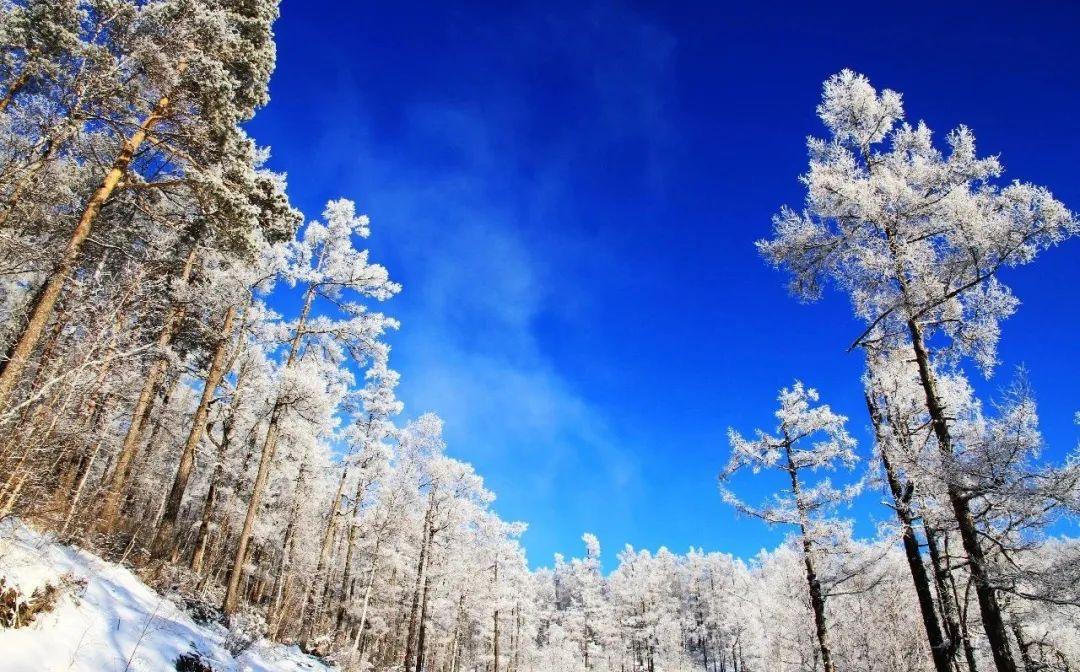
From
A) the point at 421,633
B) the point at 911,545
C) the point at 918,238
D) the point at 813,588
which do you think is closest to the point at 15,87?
the point at 918,238

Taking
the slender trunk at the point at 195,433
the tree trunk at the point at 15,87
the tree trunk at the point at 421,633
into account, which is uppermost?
the tree trunk at the point at 15,87

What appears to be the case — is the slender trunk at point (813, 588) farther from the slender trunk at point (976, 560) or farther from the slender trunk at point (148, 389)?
the slender trunk at point (148, 389)

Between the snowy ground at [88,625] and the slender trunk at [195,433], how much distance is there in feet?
22.8

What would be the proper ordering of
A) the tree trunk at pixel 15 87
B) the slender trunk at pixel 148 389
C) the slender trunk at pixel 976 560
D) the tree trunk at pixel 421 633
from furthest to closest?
1. the tree trunk at pixel 421 633
2. the slender trunk at pixel 148 389
3. the tree trunk at pixel 15 87
4. the slender trunk at pixel 976 560

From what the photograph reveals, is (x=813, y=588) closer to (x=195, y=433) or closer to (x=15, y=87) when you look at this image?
(x=195, y=433)

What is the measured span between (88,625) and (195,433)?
1124cm

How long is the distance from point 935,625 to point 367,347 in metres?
16.1

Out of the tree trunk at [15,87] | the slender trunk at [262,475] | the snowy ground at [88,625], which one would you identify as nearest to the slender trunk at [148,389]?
the slender trunk at [262,475]

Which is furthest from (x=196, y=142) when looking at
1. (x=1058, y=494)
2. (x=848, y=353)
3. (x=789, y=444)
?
(x=789, y=444)

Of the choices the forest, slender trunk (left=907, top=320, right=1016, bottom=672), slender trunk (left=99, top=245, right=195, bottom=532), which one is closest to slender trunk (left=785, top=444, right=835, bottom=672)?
the forest

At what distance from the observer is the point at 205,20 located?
10.3 meters

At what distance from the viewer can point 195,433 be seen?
50.6 ft

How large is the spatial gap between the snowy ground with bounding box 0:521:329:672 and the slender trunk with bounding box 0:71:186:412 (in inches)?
88.7

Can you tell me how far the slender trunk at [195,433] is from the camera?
49.3 ft
